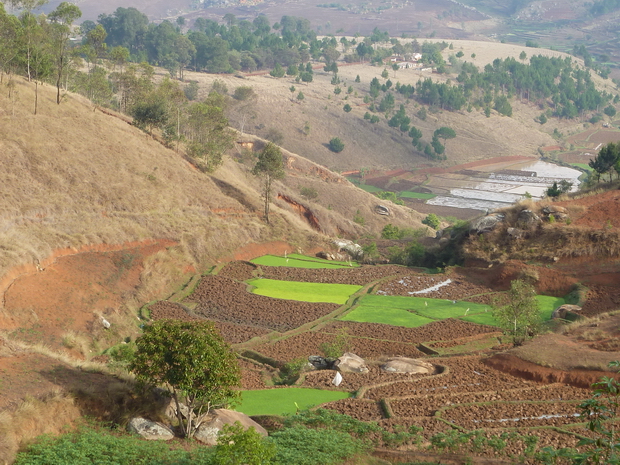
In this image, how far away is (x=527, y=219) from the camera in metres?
51.4

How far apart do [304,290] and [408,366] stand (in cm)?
1683

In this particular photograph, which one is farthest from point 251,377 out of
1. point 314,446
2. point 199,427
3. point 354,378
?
point 314,446

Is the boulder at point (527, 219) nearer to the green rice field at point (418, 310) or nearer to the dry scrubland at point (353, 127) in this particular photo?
the green rice field at point (418, 310)

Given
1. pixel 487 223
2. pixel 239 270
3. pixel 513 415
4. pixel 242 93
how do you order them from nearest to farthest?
pixel 513 415 < pixel 239 270 < pixel 487 223 < pixel 242 93

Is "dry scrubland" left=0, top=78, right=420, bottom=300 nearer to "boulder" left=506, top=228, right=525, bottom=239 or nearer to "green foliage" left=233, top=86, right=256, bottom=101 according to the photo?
"boulder" left=506, top=228, right=525, bottom=239

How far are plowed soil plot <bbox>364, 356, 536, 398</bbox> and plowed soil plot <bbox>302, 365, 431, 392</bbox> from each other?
65 centimetres

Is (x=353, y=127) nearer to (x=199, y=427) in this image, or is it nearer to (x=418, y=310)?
(x=418, y=310)

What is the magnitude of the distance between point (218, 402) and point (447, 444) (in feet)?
21.9

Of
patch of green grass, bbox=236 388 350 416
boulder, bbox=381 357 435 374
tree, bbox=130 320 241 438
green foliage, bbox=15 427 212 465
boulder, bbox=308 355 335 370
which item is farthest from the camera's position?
boulder, bbox=308 355 335 370

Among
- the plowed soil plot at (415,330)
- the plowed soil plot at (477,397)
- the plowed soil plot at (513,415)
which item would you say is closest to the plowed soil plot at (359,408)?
the plowed soil plot at (477,397)

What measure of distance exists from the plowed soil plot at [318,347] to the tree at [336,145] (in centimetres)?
9925

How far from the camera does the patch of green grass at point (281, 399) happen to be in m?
24.1

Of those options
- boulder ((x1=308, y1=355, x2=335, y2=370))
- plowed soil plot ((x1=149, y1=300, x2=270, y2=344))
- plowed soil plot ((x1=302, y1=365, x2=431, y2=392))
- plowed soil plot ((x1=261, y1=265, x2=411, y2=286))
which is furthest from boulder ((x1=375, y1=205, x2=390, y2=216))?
plowed soil plot ((x1=302, y1=365, x2=431, y2=392))

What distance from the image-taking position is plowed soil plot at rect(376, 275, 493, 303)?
148 feet
